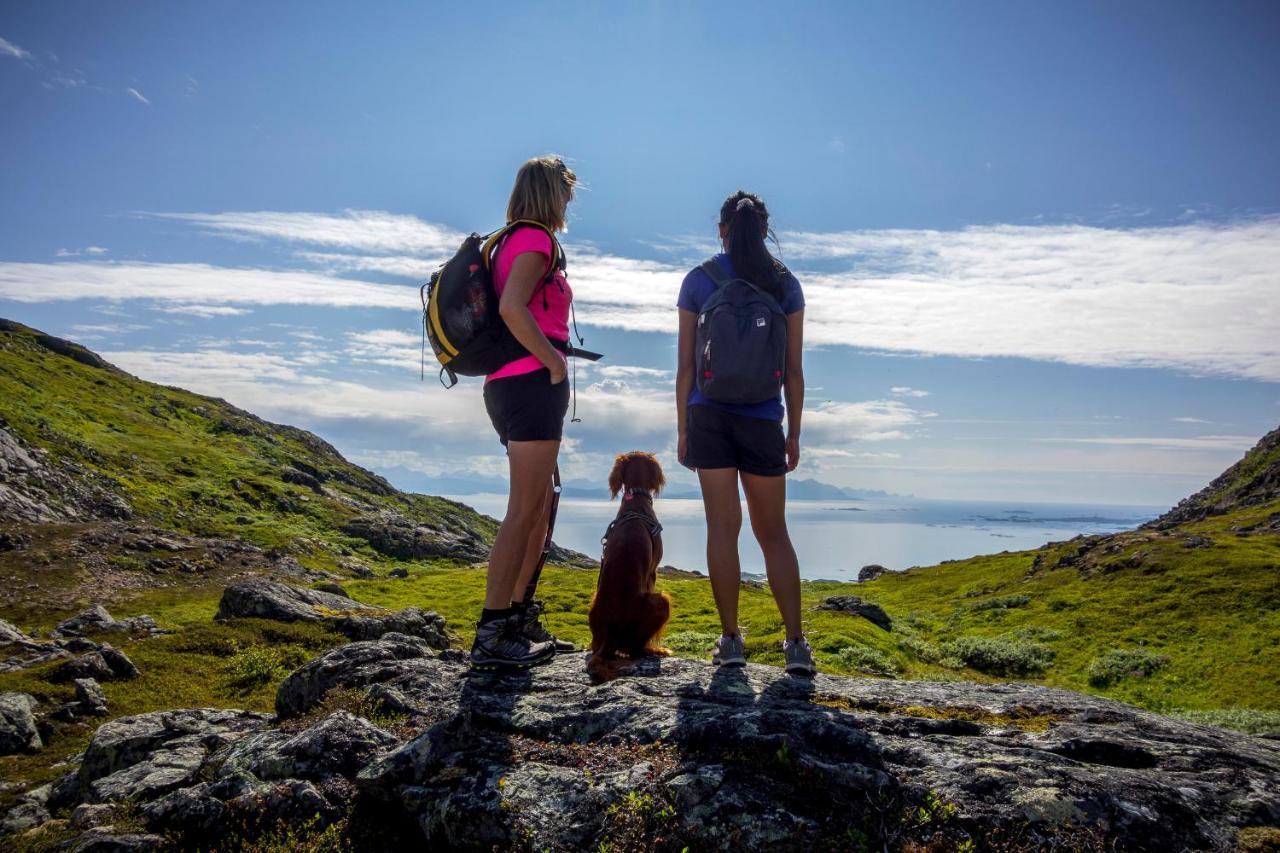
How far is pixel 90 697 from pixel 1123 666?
24111 mm

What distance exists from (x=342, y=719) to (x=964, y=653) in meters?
21.4

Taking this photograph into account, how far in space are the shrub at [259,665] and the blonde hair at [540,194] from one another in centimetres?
1051

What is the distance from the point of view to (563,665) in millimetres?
6793

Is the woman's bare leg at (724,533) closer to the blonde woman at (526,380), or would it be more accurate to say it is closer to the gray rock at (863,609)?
the blonde woman at (526,380)

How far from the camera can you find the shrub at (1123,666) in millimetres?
19016

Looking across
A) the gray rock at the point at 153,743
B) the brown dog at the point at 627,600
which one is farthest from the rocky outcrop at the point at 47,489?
the brown dog at the point at 627,600

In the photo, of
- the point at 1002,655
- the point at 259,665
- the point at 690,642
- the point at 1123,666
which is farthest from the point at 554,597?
the point at 1123,666

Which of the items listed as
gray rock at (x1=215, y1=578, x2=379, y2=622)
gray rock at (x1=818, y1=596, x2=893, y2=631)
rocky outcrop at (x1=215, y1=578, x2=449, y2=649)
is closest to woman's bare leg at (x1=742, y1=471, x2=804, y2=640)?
rocky outcrop at (x1=215, y1=578, x2=449, y2=649)

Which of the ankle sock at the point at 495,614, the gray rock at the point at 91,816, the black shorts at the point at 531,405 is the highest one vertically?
the black shorts at the point at 531,405

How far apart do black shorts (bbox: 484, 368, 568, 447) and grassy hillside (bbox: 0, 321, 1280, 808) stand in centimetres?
742

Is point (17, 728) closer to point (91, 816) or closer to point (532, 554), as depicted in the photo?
point (91, 816)

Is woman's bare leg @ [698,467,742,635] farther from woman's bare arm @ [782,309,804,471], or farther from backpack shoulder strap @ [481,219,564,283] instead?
backpack shoulder strap @ [481,219,564,283]

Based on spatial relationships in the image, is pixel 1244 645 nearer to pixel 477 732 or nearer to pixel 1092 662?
pixel 1092 662

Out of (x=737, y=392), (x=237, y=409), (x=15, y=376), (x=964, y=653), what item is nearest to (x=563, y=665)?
(x=737, y=392)
